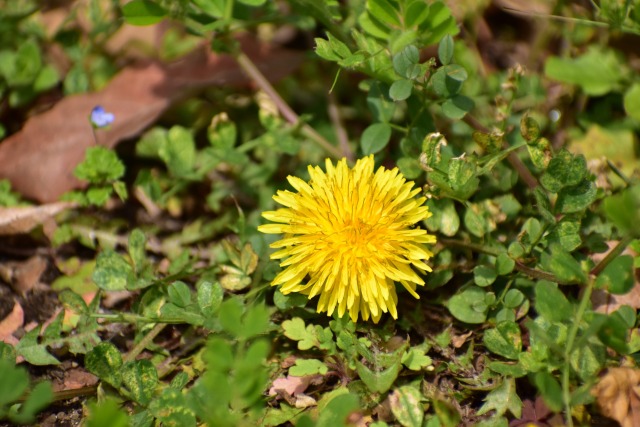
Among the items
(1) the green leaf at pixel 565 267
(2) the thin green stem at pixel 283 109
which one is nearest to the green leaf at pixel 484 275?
(1) the green leaf at pixel 565 267

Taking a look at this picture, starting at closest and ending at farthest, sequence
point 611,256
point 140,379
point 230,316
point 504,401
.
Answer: point 230,316, point 611,256, point 504,401, point 140,379

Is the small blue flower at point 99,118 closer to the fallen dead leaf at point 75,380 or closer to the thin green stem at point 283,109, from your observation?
the thin green stem at point 283,109

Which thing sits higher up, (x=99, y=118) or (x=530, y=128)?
(x=530, y=128)

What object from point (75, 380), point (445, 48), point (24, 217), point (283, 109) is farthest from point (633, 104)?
point (24, 217)

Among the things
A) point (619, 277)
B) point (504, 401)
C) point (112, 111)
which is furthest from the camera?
point (112, 111)

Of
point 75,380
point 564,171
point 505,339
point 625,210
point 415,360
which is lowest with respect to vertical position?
point 75,380

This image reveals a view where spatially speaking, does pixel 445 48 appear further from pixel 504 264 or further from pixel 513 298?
pixel 513 298
